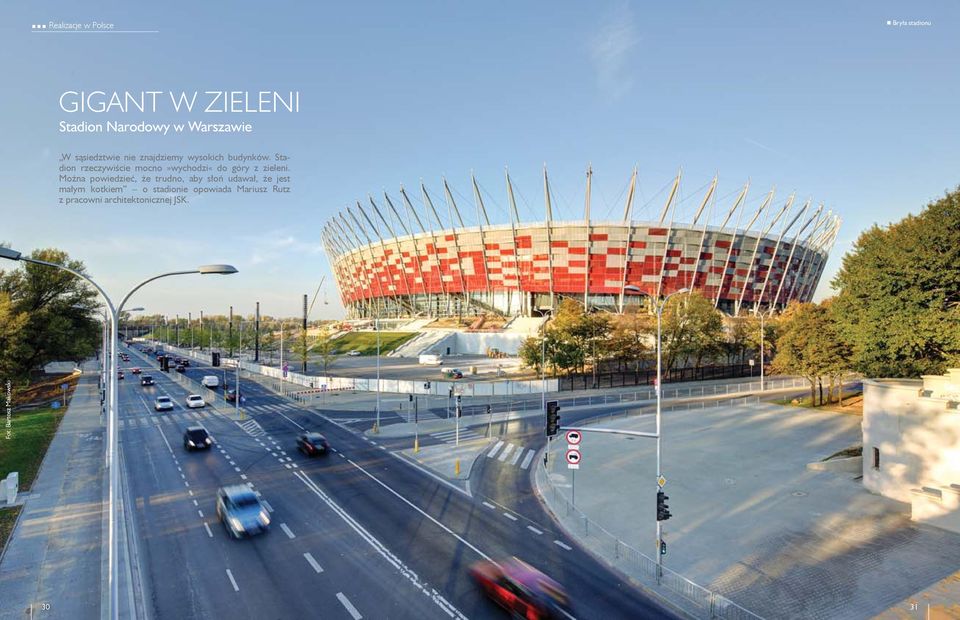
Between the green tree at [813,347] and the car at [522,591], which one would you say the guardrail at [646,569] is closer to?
the car at [522,591]

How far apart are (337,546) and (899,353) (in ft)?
120

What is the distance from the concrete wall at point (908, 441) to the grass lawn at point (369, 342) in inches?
3114

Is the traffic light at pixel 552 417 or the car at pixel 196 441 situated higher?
the traffic light at pixel 552 417

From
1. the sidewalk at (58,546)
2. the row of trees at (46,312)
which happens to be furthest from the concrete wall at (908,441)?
the row of trees at (46,312)

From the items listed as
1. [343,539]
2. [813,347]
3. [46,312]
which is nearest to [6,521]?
[343,539]

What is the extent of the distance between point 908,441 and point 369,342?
9419cm

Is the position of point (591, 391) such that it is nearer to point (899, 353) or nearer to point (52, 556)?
A: point (899, 353)

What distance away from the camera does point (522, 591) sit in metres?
12.5

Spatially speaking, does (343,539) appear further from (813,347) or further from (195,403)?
(813,347)

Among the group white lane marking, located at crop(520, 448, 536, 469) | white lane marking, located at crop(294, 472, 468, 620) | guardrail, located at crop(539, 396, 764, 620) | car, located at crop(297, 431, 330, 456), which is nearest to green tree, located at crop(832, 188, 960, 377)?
white lane marking, located at crop(520, 448, 536, 469)

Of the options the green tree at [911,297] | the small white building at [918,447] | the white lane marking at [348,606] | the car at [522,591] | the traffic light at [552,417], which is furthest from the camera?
the green tree at [911,297]

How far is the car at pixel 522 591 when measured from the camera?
12.2m

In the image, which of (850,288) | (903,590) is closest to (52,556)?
(903,590)

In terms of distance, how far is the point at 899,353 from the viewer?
99.8 feet
